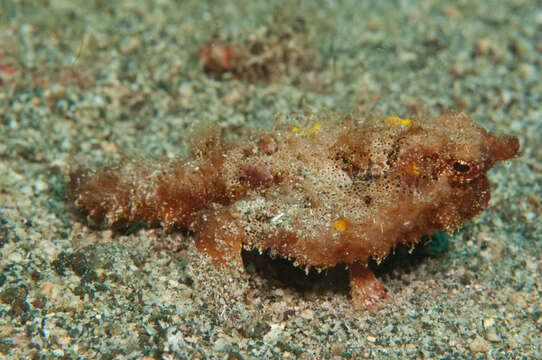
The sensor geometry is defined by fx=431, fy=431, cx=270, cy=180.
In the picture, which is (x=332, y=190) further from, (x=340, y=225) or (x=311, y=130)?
(x=311, y=130)

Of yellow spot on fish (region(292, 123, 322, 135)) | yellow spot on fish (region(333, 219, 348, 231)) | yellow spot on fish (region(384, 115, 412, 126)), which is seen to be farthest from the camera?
yellow spot on fish (region(292, 123, 322, 135))

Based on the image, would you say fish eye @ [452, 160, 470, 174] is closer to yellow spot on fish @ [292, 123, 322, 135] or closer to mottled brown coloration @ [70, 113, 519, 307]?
mottled brown coloration @ [70, 113, 519, 307]

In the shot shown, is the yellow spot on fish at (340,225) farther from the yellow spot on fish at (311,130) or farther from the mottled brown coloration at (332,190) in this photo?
the yellow spot on fish at (311,130)

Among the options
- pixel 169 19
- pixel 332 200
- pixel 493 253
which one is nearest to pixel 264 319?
pixel 332 200

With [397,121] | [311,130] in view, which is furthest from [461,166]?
[311,130]

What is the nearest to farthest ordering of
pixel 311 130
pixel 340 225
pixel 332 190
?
pixel 340 225
pixel 332 190
pixel 311 130

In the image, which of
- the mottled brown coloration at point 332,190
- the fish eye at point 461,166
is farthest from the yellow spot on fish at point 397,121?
the fish eye at point 461,166

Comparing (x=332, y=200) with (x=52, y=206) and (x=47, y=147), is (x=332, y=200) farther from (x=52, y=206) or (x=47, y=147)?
(x=47, y=147)

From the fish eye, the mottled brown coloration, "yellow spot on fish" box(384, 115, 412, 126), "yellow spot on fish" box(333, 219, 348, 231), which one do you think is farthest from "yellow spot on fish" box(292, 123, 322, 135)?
the fish eye
